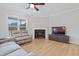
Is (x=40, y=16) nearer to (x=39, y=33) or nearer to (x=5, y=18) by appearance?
(x=39, y=33)

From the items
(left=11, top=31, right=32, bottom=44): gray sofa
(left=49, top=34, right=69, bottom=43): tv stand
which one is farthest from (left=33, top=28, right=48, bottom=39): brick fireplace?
(left=49, top=34, right=69, bottom=43): tv stand

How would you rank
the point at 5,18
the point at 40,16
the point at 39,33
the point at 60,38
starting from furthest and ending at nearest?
1. the point at 60,38
2. the point at 39,33
3. the point at 40,16
4. the point at 5,18

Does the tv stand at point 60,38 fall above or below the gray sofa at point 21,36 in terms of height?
below

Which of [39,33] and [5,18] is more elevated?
[5,18]

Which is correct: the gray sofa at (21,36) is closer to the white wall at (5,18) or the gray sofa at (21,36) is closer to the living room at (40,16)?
the living room at (40,16)

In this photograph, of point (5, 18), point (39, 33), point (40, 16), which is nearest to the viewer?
point (5, 18)

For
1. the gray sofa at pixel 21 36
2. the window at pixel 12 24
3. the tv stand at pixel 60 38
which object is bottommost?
the tv stand at pixel 60 38

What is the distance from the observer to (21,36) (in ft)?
11.6

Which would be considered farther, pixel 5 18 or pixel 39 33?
pixel 39 33

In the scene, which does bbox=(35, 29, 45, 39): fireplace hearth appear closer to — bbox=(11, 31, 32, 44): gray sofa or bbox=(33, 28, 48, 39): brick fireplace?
bbox=(33, 28, 48, 39): brick fireplace

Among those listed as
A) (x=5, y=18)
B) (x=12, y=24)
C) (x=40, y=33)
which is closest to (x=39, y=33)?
(x=40, y=33)

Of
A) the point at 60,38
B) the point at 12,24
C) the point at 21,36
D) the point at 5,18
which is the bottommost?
the point at 60,38

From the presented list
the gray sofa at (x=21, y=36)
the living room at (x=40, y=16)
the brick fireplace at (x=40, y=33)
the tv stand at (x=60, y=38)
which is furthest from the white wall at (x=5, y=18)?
the tv stand at (x=60, y=38)

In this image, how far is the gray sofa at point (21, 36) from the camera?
3320 millimetres
